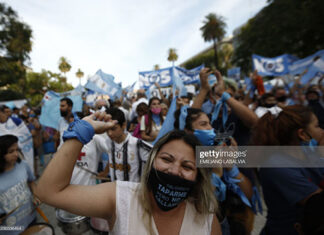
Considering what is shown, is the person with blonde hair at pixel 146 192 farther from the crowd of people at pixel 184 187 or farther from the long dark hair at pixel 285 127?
the long dark hair at pixel 285 127

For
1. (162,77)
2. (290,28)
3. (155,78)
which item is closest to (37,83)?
(155,78)

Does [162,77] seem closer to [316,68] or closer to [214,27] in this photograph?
[316,68]

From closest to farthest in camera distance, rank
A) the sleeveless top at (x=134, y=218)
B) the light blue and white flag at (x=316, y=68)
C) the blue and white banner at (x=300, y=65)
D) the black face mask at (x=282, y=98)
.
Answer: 1. the sleeveless top at (x=134, y=218)
2. the black face mask at (x=282, y=98)
3. the light blue and white flag at (x=316, y=68)
4. the blue and white banner at (x=300, y=65)

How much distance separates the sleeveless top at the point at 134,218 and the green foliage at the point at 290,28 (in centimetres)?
1778

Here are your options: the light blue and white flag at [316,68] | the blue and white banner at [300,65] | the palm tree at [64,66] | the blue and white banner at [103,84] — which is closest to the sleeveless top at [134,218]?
the blue and white banner at [103,84]

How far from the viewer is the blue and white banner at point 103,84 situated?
6.02 meters

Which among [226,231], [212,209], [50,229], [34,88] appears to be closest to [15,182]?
[50,229]

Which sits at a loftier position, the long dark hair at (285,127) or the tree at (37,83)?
the tree at (37,83)

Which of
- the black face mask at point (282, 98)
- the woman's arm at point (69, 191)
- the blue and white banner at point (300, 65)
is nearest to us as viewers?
the woman's arm at point (69, 191)

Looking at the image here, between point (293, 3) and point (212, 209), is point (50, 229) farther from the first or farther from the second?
point (293, 3)

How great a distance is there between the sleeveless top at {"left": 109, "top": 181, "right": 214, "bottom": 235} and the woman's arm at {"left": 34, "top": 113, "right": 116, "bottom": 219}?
0.21 feet

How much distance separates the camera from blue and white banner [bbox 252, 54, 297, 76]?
782 cm

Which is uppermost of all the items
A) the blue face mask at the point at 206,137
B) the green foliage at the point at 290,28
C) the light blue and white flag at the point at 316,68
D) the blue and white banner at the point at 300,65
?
the green foliage at the point at 290,28

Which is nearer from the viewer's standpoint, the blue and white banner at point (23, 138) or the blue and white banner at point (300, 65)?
the blue and white banner at point (23, 138)
